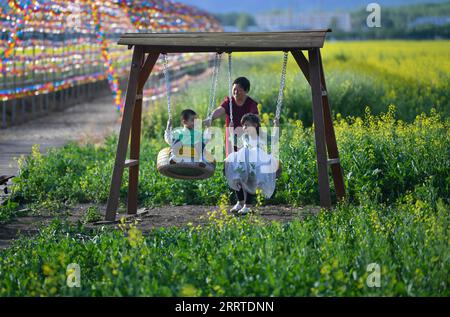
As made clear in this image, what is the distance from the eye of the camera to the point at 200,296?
240 inches

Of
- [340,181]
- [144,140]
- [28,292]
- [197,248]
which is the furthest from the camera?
[144,140]

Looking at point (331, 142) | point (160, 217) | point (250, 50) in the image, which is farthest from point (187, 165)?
point (331, 142)

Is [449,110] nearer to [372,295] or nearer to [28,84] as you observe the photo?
[28,84]

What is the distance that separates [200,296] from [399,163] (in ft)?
15.2

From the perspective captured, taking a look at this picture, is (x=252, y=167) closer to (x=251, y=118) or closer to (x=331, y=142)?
(x=251, y=118)

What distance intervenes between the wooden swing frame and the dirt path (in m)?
0.39

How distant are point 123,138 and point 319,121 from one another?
1.83 metres

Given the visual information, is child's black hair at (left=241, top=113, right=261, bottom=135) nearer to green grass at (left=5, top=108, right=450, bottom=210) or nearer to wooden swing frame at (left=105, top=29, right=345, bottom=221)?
wooden swing frame at (left=105, top=29, right=345, bottom=221)

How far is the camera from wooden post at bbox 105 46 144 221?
938cm

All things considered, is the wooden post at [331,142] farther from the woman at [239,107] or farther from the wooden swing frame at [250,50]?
the woman at [239,107]

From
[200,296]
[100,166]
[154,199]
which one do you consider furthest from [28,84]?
[200,296]

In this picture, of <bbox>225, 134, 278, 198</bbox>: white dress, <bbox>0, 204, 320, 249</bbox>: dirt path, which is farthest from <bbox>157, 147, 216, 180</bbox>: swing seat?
<bbox>0, 204, 320, 249</bbox>: dirt path

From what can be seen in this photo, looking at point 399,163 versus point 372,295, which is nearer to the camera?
point 372,295

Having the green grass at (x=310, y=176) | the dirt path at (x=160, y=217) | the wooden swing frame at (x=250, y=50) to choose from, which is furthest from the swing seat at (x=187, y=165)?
the green grass at (x=310, y=176)
